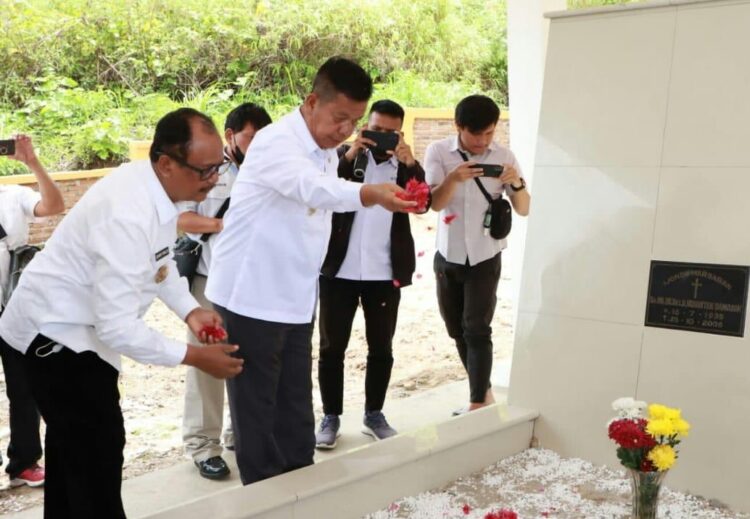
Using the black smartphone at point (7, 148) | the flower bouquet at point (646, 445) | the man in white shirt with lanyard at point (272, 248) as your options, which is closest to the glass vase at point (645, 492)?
the flower bouquet at point (646, 445)

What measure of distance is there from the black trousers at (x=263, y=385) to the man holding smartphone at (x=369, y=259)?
26.1 inches

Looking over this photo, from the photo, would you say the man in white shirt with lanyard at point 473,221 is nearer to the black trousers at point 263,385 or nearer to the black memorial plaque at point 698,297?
the black memorial plaque at point 698,297

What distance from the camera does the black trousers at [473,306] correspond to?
4.07 m

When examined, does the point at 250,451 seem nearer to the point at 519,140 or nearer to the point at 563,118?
the point at 563,118

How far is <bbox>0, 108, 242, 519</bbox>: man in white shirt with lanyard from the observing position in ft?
6.89

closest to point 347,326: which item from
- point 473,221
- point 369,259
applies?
point 369,259

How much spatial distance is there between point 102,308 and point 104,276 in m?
0.07

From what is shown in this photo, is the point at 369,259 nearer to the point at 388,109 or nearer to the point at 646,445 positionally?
the point at 388,109

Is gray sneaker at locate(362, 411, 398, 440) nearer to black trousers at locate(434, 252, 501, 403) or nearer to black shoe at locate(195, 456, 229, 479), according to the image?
black trousers at locate(434, 252, 501, 403)

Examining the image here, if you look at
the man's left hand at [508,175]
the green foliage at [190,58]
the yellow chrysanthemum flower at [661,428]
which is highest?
the green foliage at [190,58]

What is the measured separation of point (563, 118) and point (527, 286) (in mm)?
675

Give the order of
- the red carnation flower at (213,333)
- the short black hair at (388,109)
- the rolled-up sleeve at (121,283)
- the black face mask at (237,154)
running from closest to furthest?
the rolled-up sleeve at (121,283) < the red carnation flower at (213,333) < the black face mask at (237,154) < the short black hair at (388,109)

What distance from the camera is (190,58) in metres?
12.8

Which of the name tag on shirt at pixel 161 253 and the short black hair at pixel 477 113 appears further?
the short black hair at pixel 477 113
